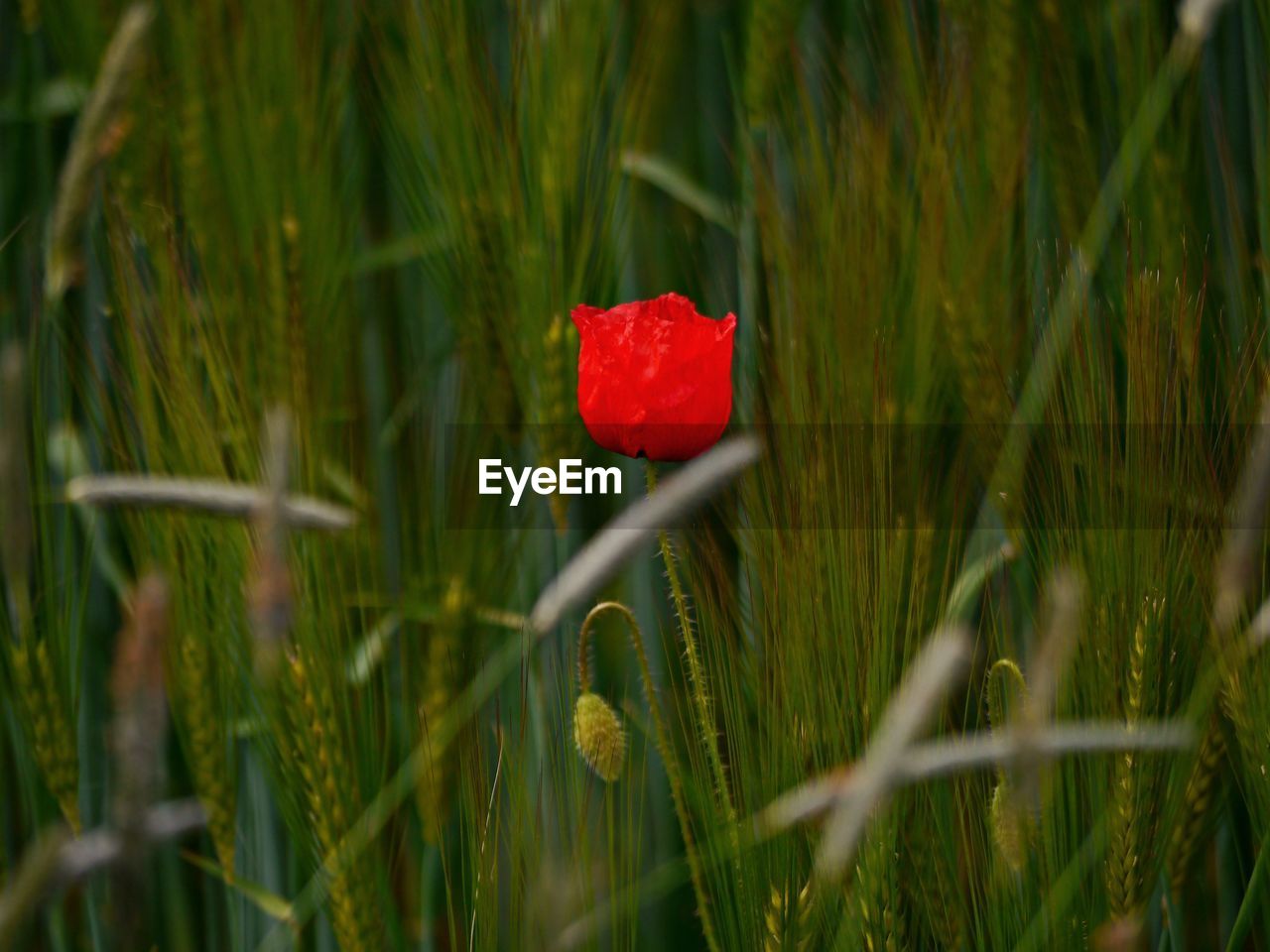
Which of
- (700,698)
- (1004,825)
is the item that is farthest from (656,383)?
A: (1004,825)

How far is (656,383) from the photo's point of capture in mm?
568

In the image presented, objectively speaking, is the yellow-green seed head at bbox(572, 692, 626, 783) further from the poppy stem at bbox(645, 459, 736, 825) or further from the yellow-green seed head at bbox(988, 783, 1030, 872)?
the yellow-green seed head at bbox(988, 783, 1030, 872)

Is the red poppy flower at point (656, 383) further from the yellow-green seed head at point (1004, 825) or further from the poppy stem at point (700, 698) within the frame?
the yellow-green seed head at point (1004, 825)

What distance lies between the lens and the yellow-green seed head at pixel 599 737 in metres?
0.55

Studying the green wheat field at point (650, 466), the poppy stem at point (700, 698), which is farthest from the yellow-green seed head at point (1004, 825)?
the poppy stem at point (700, 698)

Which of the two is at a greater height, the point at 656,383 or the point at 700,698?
the point at 656,383

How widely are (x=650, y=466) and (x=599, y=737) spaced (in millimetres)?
131

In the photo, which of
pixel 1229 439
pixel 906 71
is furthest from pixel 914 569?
pixel 906 71

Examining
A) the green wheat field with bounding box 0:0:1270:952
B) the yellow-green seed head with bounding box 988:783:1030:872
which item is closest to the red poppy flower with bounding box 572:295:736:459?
the green wheat field with bounding box 0:0:1270:952

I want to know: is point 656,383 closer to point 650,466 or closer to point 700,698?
point 650,466

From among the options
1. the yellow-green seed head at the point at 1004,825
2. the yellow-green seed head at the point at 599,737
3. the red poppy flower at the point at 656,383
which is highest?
the red poppy flower at the point at 656,383

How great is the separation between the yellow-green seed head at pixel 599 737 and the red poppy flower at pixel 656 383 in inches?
4.9

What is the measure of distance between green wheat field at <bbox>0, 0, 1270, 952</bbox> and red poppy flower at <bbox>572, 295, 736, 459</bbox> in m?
0.04

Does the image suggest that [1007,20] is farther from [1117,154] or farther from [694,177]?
[694,177]
